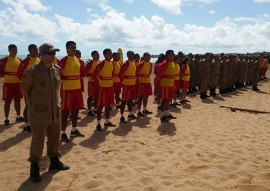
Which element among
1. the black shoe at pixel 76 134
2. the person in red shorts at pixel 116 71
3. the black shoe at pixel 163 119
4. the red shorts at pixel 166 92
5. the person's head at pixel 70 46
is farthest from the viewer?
the person in red shorts at pixel 116 71

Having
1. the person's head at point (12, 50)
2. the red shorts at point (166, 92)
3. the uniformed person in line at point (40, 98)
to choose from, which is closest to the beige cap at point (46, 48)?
the uniformed person in line at point (40, 98)

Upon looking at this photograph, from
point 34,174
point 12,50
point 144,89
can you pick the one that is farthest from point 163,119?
point 34,174

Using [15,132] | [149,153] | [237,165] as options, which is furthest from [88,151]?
[237,165]

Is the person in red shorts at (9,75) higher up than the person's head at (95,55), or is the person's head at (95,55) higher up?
the person's head at (95,55)

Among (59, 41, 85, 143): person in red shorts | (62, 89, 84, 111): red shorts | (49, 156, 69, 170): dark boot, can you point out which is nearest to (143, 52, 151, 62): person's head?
(59, 41, 85, 143): person in red shorts

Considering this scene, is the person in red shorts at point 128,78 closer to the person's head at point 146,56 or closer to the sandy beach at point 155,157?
the person's head at point 146,56

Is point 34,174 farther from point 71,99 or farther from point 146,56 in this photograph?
point 146,56

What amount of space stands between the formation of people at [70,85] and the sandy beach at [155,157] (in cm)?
39

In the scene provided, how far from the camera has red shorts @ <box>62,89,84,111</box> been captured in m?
6.61

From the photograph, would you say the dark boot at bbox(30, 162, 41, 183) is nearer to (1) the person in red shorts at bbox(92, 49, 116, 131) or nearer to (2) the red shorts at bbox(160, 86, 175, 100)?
(1) the person in red shorts at bbox(92, 49, 116, 131)

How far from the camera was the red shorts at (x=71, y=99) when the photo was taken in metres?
6.61

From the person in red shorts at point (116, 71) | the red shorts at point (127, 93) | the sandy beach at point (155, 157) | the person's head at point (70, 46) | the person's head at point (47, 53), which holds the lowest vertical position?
the sandy beach at point (155, 157)

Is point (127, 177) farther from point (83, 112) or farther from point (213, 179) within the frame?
point (83, 112)

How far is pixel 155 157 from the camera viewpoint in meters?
5.74
